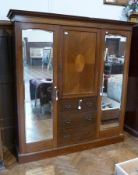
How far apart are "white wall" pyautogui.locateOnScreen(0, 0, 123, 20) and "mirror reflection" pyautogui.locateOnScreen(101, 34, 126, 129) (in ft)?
2.50

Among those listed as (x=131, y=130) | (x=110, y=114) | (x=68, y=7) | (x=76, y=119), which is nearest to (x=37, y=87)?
(x=76, y=119)

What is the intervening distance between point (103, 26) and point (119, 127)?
1.57 m

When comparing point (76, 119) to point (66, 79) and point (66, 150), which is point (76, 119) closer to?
point (66, 150)

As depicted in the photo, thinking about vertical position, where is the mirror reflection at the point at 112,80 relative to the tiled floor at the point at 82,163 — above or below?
above

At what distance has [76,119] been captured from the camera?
273cm

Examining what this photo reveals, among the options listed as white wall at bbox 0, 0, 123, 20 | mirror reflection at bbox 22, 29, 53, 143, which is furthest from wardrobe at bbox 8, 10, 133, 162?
white wall at bbox 0, 0, 123, 20

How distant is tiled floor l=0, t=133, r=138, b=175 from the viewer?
2.40 meters

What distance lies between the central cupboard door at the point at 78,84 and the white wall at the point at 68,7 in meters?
0.73

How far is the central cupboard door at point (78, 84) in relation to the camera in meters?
2.47

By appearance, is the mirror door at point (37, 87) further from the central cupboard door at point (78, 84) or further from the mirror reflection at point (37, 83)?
the central cupboard door at point (78, 84)

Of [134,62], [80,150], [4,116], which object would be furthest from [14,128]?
[134,62]

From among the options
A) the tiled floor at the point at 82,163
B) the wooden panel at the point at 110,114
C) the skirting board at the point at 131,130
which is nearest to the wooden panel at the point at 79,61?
the wooden panel at the point at 110,114

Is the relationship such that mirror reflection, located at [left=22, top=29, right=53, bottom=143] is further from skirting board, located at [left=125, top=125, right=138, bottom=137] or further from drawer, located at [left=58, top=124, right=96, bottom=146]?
skirting board, located at [left=125, top=125, right=138, bottom=137]

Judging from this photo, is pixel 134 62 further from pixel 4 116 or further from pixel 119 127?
pixel 4 116
